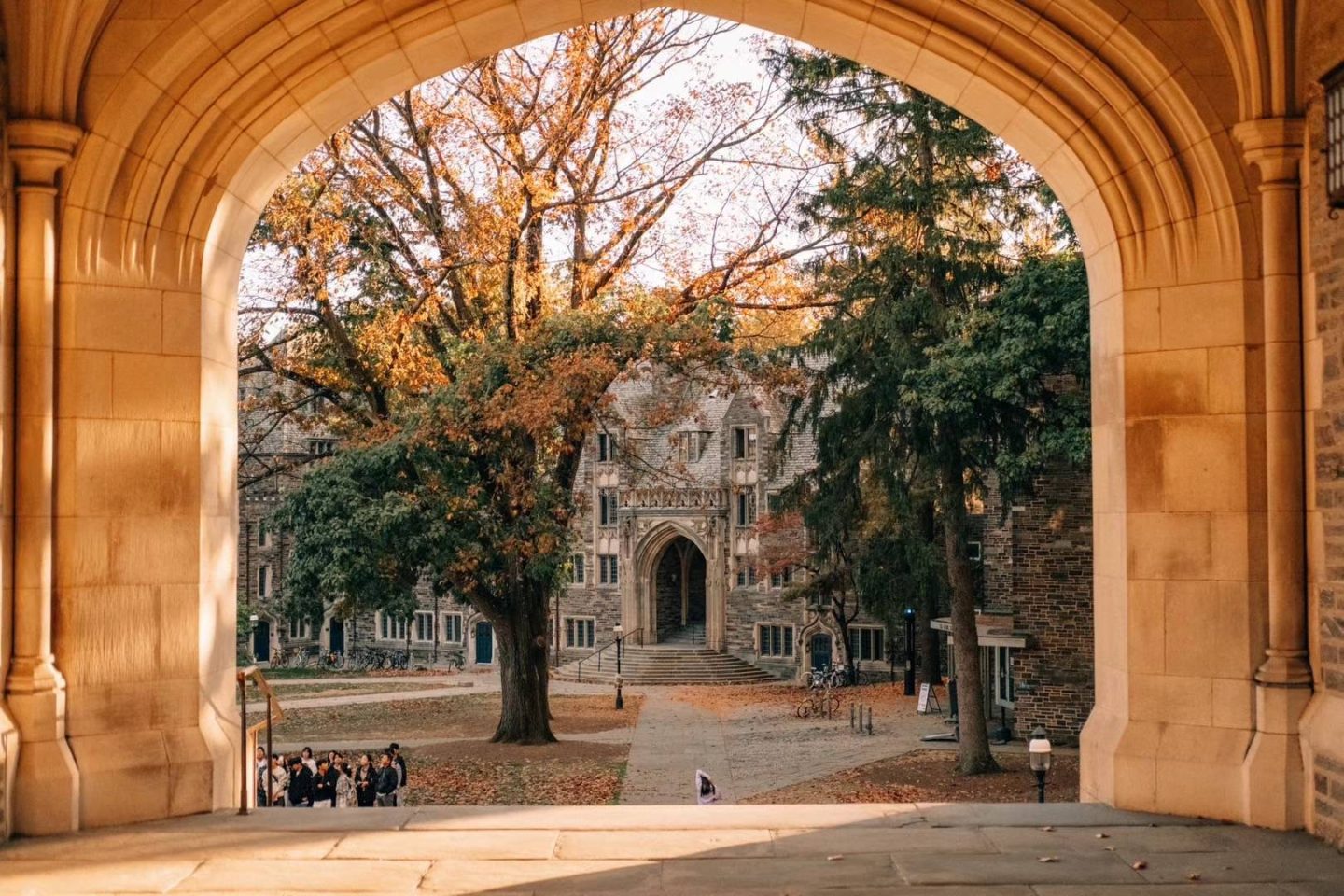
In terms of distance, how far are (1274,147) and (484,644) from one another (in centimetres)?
4261

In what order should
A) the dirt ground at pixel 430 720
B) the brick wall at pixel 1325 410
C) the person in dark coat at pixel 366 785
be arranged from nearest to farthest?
the brick wall at pixel 1325 410 → the person in dark coat at pixel 366 785 → the dirt ground at pixel 430 720

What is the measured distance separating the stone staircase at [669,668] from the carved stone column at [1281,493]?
33.4 m

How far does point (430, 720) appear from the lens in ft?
91.5

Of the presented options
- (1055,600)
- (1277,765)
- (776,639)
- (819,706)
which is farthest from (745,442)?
(1277,765)

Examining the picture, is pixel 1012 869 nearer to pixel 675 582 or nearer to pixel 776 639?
pixel 776 639

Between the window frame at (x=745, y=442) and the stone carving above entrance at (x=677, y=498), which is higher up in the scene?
the window frame at (x=745, y=442)

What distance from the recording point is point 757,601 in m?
41.8

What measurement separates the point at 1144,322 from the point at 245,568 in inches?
1938

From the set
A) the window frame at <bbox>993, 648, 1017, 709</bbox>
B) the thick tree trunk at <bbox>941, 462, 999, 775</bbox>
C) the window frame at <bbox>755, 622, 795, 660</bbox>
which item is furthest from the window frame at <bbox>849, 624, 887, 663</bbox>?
the thick tree trunk at <bbox>941, 462, 999, 775</bbox>

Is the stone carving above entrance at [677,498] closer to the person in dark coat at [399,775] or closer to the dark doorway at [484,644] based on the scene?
the dark doorway at [484,644]

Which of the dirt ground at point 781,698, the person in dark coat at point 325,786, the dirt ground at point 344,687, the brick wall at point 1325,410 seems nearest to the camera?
the brick wall at point 1325,410

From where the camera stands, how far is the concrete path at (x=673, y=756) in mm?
18406

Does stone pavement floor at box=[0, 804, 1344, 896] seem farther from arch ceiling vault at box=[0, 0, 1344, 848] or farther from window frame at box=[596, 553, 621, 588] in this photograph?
window frame at box=[596, 553, 621, 588]

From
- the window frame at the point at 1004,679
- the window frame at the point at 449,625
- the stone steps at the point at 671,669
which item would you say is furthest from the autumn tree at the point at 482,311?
the window frame at the point at 449,625
